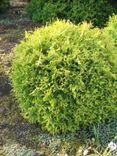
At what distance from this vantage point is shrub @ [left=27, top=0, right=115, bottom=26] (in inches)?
310

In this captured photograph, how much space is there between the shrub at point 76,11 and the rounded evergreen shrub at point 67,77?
3.16m

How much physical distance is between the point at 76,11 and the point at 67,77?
3592mm

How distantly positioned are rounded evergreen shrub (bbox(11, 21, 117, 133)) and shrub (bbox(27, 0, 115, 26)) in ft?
10.4

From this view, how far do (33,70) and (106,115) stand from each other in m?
0.90

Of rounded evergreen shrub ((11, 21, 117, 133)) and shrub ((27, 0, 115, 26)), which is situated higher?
rounded evergreen shrub ((11, 21, 117, 133))

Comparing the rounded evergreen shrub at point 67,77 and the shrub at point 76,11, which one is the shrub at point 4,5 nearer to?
the shrub at point 76,11

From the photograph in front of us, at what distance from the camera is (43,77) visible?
452cm

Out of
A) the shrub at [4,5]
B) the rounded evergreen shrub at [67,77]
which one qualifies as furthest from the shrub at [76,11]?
the rounded evergreen shrub at [67,77]

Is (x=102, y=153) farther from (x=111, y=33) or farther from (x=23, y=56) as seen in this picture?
(x=111, y=33)

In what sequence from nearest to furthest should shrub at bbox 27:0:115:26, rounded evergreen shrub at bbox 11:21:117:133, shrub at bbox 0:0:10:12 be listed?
rounded evergreen shrub at bbox 11:21:117:133 → shrub at bbox 27:0:115:26 → shrub at bbox 0:0:10:12

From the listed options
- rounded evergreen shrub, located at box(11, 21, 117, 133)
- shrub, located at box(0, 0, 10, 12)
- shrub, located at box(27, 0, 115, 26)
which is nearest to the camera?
rounded evergreen shrub, located at box(11, 21, 117, 133)

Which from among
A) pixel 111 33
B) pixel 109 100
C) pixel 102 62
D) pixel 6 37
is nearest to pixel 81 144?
pixel 109 100

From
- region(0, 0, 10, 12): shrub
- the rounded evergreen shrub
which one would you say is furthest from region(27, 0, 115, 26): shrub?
the rounded evergreen shrub

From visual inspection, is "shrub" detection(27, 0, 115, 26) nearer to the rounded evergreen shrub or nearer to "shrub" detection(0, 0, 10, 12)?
"shrub" detection(0, 0, 10, 12)
